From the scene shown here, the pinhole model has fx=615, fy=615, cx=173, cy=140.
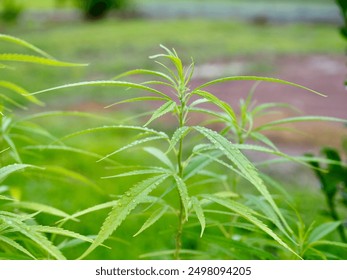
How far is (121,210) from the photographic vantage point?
812 mm

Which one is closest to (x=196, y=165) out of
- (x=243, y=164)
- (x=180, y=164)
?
(x=180, y=164)

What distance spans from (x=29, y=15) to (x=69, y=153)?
7771mm

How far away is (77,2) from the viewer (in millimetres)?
11438

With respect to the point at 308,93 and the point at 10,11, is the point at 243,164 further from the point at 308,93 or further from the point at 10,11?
the point at 10,11

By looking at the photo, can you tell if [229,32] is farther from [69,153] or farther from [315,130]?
[69,153]

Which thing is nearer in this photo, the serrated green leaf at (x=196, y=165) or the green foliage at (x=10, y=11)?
the serrated green leaf at (x=196, y=165)

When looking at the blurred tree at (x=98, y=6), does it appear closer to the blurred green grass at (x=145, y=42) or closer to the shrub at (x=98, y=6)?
the shrub at (x=98, y=6)

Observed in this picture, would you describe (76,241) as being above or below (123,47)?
above

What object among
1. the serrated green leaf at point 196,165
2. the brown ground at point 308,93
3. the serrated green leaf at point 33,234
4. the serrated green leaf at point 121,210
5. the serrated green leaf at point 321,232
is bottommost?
the brown ground at point 308,93

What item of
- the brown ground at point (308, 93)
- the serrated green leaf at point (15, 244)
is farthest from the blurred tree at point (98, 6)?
the serrated green leaf at point (15, 244)

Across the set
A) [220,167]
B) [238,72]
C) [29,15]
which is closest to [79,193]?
[220,167]

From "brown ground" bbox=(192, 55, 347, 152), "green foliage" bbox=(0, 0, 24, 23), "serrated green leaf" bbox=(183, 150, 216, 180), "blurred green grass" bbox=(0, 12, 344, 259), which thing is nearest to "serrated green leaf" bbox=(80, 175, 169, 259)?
"serrated green leaf" bbox=(183, 150, 216, 180)

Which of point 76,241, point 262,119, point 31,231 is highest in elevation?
point 31,231

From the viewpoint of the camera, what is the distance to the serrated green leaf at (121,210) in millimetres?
777
